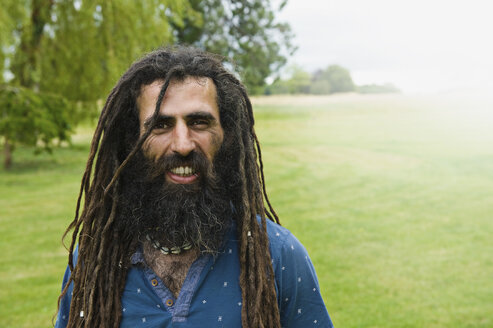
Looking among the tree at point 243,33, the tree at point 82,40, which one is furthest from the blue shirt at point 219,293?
the tree at point 243,33

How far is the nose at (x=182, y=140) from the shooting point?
1.72 meters

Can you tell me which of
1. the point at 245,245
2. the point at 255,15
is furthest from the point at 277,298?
the point at 255,15

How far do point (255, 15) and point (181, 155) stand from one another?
17958 mm

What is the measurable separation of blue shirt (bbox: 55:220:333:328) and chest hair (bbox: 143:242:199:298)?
0.03 metres

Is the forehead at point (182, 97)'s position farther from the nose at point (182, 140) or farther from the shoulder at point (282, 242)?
the shoulder at point (282, 242)

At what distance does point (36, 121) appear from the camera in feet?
28.7

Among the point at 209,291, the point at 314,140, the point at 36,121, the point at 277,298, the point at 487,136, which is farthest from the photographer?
the point at 314,140

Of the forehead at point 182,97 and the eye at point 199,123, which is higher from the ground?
the forehead at point 182,97

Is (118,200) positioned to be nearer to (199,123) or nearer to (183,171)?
(183,171)

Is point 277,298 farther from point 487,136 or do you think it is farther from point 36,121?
point 487,136

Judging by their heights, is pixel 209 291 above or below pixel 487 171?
above

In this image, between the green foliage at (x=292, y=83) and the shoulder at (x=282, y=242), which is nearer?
the shoulder at (x=282, y=242)

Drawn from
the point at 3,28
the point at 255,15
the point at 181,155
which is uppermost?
the point at 255,15

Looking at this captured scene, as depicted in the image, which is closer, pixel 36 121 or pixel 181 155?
pixel 181 155
